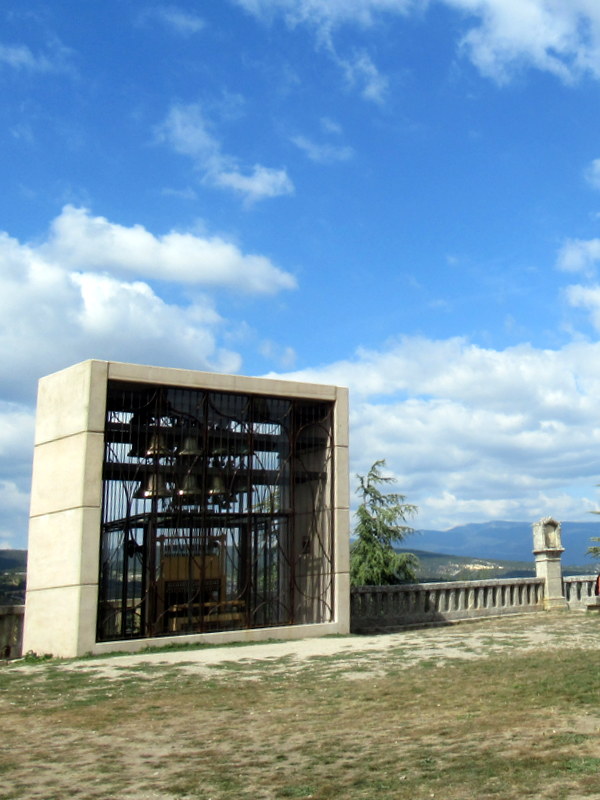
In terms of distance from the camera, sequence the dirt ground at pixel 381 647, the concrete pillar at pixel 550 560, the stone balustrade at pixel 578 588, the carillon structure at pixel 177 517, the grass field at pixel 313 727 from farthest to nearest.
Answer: the stone balustrade at pixel 578 588, the concrete pillar at pixel 550 560, the carillon structure at pixel 177 517, the dirt ground at pixel 381 647, the grass field at pixel 313 727

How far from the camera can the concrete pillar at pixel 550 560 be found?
25500 mm

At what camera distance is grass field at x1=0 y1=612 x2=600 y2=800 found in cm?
736

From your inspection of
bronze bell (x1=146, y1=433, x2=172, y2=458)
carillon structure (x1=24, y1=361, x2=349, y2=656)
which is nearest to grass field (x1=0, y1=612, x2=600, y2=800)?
carillon structure (x1=24, y1=361, x2=349, y2=656)

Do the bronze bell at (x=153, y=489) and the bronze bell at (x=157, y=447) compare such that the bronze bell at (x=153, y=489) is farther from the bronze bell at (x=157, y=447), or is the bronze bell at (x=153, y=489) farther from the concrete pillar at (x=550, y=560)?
the concrete pillar at (x=550, y=560)

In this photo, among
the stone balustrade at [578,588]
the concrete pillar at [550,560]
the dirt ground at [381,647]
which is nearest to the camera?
the dirt ground at [381,647]

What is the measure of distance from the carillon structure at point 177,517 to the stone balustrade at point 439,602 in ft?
5.93

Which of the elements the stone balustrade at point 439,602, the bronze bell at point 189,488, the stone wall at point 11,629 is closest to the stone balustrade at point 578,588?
the stone balustrade at point 439,602

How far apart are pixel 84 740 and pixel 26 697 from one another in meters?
3.54

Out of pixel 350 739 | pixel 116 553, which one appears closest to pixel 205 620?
pixel 116 553

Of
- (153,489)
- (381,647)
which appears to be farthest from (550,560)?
(153,489)

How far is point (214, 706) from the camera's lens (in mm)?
11297

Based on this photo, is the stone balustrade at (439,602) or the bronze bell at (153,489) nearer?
the bronze bell at (153,489)

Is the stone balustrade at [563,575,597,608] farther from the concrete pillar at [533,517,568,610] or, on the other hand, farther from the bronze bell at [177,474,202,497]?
the bronze bell at [177,474,202,497]

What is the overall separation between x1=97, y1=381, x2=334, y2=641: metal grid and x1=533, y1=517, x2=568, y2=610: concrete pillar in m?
8.15
